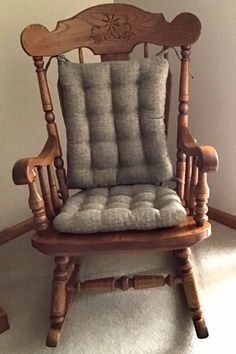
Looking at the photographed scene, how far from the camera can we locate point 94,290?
4.24ft


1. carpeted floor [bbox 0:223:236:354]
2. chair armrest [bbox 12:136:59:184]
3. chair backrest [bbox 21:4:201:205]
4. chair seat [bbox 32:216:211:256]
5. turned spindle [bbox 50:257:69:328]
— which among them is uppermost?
chair backrest [bbox 21:4:201:205]

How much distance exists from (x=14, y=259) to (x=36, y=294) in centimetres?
30

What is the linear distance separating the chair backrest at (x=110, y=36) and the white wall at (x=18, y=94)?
387mm

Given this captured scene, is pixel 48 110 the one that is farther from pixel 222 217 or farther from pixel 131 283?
pixel 222 217

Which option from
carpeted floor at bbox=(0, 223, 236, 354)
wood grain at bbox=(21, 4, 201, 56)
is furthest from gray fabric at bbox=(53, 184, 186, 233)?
wood grain at bbox=(21, 4, 201, 56)

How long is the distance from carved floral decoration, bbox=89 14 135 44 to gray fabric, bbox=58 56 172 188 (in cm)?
10

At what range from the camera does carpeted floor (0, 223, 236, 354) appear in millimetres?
1225

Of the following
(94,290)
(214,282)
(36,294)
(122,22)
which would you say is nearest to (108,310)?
(94,290)

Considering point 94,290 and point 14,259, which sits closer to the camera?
point 94,290

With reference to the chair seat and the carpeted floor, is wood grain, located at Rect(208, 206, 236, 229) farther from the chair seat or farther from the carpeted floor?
the chair seat

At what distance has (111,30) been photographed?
140 centimetres

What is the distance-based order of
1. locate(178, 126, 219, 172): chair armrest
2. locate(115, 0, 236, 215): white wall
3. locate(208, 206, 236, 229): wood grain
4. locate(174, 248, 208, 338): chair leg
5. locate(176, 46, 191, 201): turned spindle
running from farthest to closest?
locate(208, 206, 236, 229): wood grain, locate(115, 0, 236, 215): white wall, locate(176, 46, 191, 201): turned spindle, locate(174, 248, 208, 338): chair leg, locate(178, 126, 219, 172): chair armrest

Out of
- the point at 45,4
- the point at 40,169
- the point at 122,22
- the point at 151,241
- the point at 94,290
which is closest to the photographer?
the point at 151,241

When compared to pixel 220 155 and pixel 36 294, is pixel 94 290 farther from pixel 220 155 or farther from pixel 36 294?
pixel 220 155
